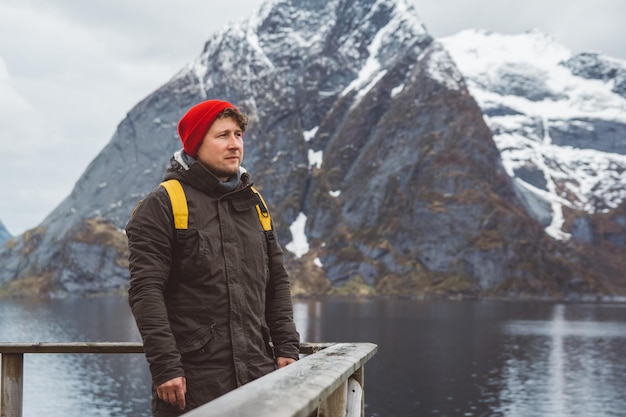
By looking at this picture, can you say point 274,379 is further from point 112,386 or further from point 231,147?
point 112,386

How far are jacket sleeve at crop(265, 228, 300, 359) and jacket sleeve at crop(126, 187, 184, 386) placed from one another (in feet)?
3.38

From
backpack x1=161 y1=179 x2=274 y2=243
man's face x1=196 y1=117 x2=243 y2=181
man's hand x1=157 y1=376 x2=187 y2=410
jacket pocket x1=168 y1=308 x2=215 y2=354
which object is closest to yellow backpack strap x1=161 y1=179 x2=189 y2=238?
backpack x1=161 y1=179 x2=274 y2=243

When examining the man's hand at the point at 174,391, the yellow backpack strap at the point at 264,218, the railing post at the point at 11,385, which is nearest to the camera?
the man's hand at the point at 174,391

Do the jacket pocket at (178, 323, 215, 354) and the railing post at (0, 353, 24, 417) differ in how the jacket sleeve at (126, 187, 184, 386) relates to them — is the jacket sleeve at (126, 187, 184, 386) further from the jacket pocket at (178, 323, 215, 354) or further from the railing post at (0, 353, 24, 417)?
the railing post at (0, 353, 24, 417)

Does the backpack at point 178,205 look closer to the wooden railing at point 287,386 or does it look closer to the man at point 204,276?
the man at point 204,276

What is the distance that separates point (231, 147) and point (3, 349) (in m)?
2.62

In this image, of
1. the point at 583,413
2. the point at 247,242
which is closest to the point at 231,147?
the point at 247,242

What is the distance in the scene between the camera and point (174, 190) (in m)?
5.82

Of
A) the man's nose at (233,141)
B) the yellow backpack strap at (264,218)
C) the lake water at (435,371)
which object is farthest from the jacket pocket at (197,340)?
the lake water at (435,371)

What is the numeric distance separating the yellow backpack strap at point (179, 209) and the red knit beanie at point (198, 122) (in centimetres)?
48

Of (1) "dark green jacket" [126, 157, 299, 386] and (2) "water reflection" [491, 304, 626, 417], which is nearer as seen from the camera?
(1) "dark green jacket" [126, 157, 299, 386]

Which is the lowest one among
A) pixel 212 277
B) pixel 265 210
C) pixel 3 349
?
pixel 3 349

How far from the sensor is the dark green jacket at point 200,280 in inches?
215

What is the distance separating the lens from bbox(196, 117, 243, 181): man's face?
6148 millimetres
